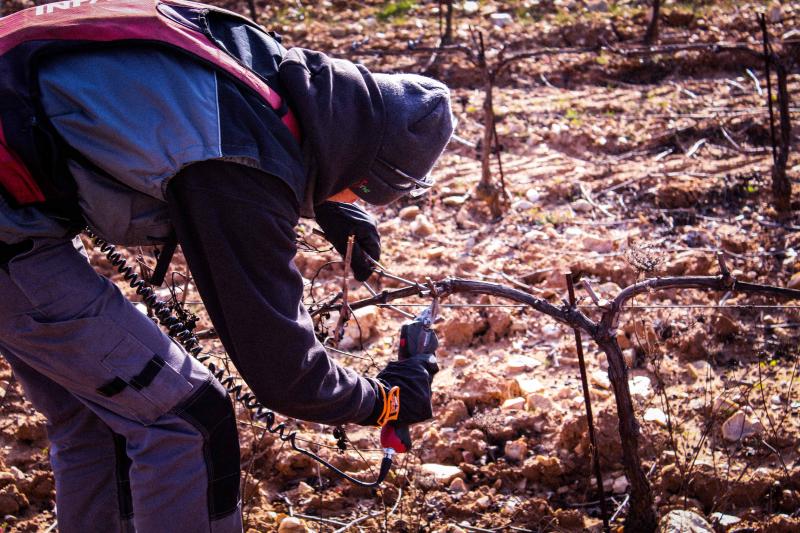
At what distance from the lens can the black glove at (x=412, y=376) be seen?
2.42 meters

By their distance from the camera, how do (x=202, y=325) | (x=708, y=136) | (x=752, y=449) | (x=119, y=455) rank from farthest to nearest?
(x=708, y=136) < (x=202, y=325) < (x=752, y=449) < (x=119, y=455)

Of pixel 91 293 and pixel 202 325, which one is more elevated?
pixel 91 293

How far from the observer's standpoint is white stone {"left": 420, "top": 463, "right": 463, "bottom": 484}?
11.1 ft

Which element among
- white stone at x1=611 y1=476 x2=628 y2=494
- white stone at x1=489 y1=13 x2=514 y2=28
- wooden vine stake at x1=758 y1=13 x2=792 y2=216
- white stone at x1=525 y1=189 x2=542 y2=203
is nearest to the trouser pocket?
white stone at x1=611 y1=476 x2=628 y2=494

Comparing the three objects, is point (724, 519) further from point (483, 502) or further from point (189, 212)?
point (189, 212)

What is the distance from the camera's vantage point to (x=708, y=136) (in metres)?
6.36

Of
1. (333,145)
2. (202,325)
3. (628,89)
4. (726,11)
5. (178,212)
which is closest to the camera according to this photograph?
(178,212)

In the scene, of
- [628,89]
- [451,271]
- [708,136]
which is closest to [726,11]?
[628,89]

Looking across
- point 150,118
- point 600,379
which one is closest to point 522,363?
point 600,379

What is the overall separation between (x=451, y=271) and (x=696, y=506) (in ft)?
7.03

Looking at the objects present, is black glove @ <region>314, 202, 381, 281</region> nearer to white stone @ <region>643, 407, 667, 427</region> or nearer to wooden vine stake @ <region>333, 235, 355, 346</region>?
wooden vine stake @ <region>333, 235, 355, 346</region>

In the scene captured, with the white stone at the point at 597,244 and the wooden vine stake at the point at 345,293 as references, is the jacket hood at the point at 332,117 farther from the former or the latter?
the white stone at the point at 597,244

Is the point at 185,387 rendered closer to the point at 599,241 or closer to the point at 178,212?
the point at 178,212

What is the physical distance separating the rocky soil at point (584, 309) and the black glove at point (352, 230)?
312 mm
